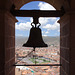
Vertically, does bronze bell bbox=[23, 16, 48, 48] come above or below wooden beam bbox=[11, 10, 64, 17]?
below

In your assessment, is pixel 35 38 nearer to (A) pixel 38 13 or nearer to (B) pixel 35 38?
(B) pixel 35 38

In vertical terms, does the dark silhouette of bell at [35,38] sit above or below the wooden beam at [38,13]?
below

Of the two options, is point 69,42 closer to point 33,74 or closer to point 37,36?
point 37,36

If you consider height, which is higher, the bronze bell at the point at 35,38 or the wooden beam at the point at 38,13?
the wooden beam at the point at 38,13

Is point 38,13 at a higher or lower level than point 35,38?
higher

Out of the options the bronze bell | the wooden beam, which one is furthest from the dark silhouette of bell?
the wooden beam

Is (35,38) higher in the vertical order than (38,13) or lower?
lower

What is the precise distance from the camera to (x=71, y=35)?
6.01ft

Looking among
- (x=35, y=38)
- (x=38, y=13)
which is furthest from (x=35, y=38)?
(x=38, y=13)

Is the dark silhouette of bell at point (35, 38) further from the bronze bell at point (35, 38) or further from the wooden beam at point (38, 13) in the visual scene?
the wooden beam at point (38, 13)

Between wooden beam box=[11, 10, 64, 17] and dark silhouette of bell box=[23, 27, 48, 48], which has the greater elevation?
wooden beam box=[11, 10, 64, 17]

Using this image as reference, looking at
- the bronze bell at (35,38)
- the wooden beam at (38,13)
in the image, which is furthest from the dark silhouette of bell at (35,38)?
the wooden beam at (38,13)

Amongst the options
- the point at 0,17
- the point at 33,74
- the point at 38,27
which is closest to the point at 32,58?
the point at 33,74

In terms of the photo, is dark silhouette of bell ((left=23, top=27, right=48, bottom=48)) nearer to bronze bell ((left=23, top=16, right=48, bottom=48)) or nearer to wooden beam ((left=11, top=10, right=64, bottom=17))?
bronze bell ((left=23, top=16, right=48, bottom=48))
